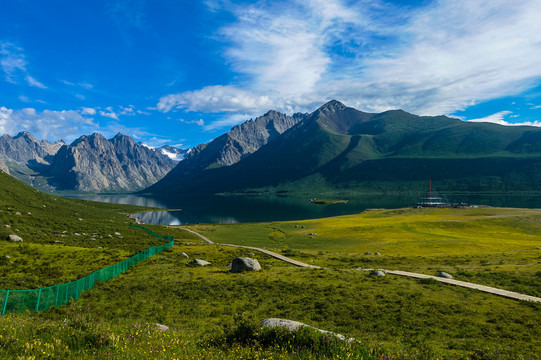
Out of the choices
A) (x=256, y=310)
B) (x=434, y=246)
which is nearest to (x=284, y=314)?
(x=256, y=310)

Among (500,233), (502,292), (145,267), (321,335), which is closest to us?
(321,335)

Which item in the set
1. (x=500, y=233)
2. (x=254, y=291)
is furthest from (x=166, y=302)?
(x=500, y=233)

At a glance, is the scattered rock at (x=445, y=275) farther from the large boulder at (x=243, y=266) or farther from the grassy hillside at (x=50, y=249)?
the grassy hillside at (x=50, y=249)

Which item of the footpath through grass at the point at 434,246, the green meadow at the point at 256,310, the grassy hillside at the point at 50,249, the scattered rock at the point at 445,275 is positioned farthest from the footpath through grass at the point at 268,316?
the footpath through grass at the point at 434,246

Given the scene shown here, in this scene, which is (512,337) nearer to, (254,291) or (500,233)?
(254,291)

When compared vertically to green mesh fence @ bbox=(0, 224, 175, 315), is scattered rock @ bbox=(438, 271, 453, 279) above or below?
above

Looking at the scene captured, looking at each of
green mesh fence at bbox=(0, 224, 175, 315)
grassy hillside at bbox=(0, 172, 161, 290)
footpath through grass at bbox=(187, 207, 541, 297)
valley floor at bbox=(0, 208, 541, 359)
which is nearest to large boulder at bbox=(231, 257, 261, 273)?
valley floor at bbox=(0, 208, 541, 359)

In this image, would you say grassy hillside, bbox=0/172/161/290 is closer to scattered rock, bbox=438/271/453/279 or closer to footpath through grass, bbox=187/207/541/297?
footpath through grass, bbox=187/207/541/297

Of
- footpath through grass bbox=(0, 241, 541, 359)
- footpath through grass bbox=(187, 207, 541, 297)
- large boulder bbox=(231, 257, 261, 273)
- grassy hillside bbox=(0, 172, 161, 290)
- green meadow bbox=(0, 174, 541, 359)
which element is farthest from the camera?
large boulder bbox=(231, 257, 261, 273)

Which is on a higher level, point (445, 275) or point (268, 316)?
point (445, 275)

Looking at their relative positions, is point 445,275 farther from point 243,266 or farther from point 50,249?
point 50,249

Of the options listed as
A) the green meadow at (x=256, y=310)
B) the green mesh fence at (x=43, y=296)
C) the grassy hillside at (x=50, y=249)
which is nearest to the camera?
the green meadow at (x=256, y=310)
